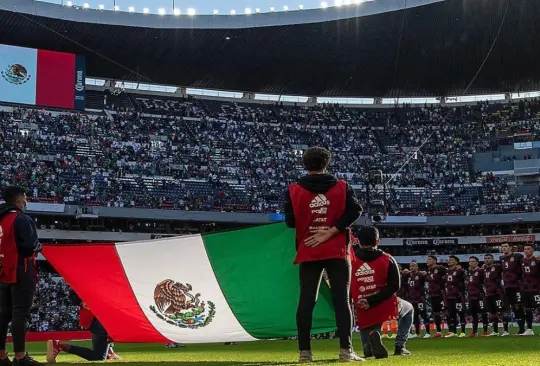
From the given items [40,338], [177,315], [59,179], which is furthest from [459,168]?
[177,315]

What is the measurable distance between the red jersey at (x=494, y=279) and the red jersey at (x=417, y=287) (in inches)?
68.8

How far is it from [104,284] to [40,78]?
3655 centimetres

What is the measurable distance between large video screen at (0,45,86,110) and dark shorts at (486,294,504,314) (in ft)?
107

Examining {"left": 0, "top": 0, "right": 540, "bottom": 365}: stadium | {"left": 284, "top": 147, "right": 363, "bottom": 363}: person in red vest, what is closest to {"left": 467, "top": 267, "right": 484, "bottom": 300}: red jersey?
{"left": 284, "top": 147, "right": 363, "bottom": 363}: person in red vest

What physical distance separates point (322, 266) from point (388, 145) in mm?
46862

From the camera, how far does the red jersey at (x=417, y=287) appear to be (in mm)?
17969

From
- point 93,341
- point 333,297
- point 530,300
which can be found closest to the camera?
point 333,297

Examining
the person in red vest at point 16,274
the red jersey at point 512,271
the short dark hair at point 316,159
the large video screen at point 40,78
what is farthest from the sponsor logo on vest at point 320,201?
the large video screen at point 40,78

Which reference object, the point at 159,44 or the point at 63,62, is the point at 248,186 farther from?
the point at 63,62

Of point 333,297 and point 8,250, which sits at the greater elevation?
point 8,250

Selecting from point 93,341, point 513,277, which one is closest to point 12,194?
point 93,341

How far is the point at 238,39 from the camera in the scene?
45.9 metres

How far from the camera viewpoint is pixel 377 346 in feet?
24.4

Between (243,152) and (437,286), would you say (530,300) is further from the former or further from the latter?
(243,152)
